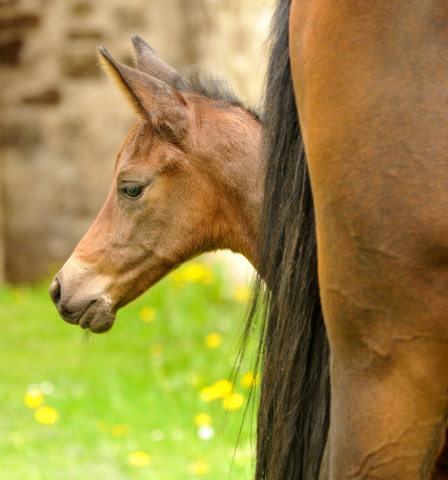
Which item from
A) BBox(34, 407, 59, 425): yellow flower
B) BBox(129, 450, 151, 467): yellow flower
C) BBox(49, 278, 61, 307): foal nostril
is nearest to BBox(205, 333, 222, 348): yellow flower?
BBox(34, 407, 59, 425): yellow flower

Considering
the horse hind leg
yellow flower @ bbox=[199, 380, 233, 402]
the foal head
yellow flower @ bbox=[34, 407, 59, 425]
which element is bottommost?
yellow flower @ bbox=[34, 407, 59, 425]

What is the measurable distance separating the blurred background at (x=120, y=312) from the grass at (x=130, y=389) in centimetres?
1

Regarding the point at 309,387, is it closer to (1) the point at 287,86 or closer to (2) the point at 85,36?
(1) the point at 287,86

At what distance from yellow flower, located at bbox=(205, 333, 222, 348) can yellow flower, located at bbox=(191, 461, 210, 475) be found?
1265 mm

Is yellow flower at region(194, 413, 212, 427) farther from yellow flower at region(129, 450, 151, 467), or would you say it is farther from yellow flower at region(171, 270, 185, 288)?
yellow flower at region(171, 270, 185, 288)

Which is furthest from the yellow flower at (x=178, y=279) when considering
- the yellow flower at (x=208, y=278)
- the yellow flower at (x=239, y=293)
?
the yellow flower at (x=239, y=293)

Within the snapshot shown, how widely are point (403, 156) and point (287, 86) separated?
0.47 metres

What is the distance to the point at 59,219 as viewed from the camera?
5.78 meters

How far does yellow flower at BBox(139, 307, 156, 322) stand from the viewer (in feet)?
15.7

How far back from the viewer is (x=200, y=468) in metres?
2.81

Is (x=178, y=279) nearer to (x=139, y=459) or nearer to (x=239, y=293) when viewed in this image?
(x=239, y=293)

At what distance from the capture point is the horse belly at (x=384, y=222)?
1052 millimetres

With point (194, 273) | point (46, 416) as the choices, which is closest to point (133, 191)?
point (46, 416)

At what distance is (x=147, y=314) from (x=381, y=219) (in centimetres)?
390
